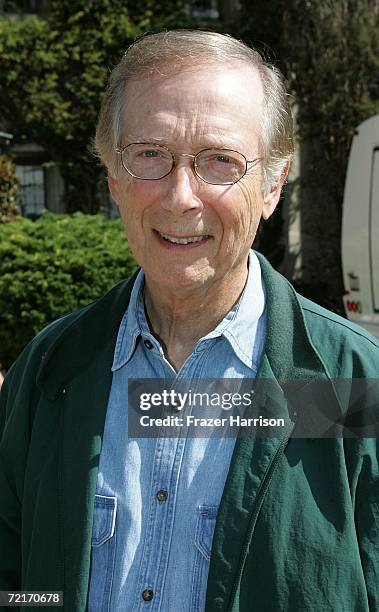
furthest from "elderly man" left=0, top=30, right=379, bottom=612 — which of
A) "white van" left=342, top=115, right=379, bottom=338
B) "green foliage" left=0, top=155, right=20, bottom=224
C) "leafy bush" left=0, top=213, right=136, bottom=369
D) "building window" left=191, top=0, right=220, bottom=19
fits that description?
"building window" left=191, top=0, right=220, bottom=19

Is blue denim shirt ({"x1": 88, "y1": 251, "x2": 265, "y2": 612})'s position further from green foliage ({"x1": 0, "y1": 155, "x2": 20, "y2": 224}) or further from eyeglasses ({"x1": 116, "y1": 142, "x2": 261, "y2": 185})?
green foliage ({"x1": 0, "y1": 155, "x2": 20, "y2": 224})

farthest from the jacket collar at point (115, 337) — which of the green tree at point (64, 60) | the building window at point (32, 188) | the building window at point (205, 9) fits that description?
the building window at point (205, 9)

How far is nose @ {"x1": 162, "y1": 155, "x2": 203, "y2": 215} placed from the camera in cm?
163

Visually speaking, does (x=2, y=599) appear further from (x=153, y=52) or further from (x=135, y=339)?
(x=153, y=52)

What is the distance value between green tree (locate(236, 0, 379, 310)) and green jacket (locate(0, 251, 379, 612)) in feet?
28.3

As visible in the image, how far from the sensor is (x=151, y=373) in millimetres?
1782

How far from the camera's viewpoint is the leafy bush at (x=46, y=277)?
6457 mm

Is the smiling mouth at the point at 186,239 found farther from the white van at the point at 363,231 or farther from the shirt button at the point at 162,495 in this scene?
the white van at the point at 363,231

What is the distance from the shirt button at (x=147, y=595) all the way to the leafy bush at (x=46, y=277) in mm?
4943

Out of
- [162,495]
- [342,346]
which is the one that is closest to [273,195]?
[342,346]

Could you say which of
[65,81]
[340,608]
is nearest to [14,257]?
[65,81]

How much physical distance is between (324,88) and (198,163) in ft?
29.5

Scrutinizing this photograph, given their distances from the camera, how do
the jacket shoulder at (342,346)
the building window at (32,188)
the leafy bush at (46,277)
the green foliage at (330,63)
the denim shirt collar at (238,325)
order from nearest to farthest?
the jacket shoulder at (342,346)
the denim shirt collar at (238,325)
the leafy bush at (46,277)
the green foliage at (330,63)
the building window at (32,188)

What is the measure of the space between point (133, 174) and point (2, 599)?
38.7 inches
